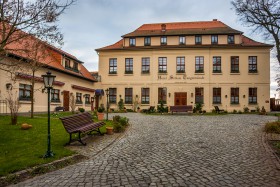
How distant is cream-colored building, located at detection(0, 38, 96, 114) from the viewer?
1686cm

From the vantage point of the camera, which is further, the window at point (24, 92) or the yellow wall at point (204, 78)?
the yellow wall at point (204, 78)

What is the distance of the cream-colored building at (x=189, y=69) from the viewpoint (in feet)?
96.4

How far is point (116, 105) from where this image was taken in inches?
1228

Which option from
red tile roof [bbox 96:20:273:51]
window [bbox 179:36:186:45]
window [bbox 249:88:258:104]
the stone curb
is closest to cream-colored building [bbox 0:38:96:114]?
red tile roof [bbox 96:20:273:51]

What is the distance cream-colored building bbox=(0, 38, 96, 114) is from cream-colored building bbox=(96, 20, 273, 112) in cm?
360

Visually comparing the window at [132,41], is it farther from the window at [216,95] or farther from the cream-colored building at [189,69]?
the window at [216,95]

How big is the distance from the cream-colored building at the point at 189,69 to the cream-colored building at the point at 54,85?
11.8 ft

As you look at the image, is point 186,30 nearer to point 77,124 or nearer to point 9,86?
point 9,86

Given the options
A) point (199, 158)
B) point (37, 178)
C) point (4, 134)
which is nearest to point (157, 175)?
point (199, 158)

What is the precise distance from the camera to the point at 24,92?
61.8ft

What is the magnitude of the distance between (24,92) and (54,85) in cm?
413

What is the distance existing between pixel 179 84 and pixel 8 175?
26.5m

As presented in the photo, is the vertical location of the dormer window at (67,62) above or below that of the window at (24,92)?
above

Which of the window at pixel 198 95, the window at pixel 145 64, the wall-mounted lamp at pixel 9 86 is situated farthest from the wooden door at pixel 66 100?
the window at pixel 198 95
